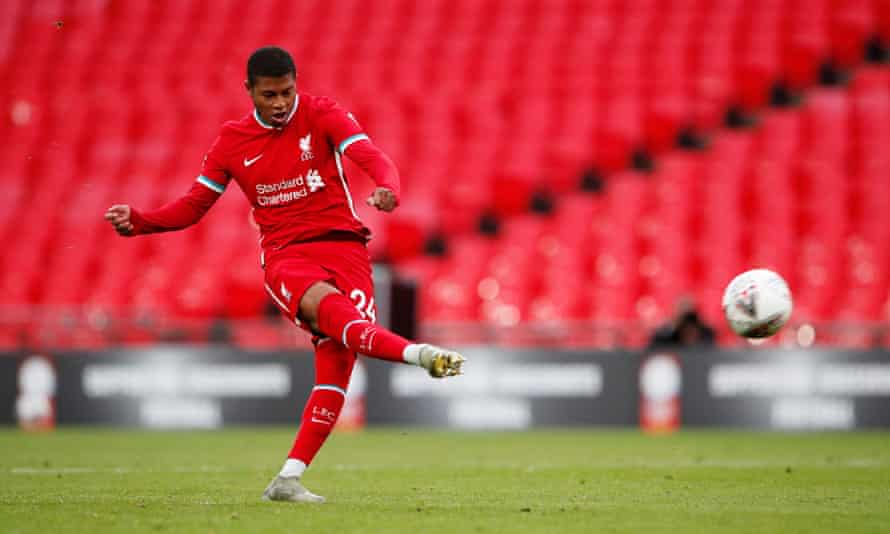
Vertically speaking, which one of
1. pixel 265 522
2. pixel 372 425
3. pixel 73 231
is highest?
pixel 73 231

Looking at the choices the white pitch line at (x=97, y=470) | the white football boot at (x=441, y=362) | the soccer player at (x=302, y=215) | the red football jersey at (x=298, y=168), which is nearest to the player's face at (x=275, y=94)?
the soccer player at (x=302, y=215)

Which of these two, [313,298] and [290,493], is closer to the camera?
[313,298]

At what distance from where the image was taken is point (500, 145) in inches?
747

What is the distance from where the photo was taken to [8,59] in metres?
23.3

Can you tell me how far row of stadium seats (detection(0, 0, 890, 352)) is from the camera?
16.5m

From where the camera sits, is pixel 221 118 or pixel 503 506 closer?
pixel 503 506

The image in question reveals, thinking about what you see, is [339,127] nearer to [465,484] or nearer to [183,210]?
[183,210]

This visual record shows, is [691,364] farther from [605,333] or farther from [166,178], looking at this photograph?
[166,178]

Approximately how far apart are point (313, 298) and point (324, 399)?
51cm

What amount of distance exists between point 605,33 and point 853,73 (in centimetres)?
362

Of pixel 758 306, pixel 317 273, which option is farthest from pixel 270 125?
pixel 758 306

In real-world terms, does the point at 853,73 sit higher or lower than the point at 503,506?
higher

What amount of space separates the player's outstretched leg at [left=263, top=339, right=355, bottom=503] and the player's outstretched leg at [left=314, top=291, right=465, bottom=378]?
164 mm

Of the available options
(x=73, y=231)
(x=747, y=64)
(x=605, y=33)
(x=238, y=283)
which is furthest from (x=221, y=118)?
(x=747, y=64)
